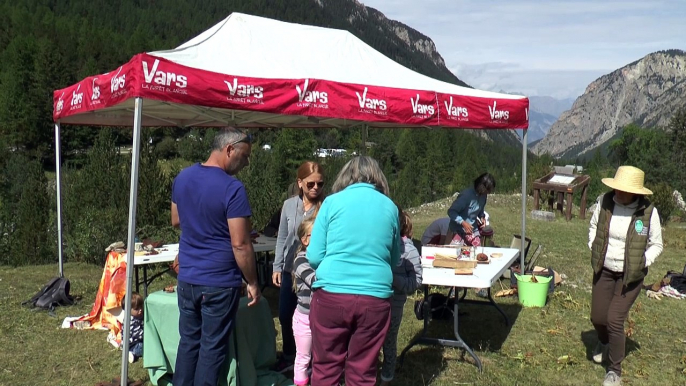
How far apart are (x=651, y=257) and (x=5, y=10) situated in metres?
100

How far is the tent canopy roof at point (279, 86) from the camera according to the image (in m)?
4.02

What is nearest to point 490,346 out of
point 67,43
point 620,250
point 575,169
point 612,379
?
point 612,379

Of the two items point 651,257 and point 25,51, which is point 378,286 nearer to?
point 651,257

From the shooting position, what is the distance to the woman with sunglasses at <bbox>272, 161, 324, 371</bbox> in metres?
3.96

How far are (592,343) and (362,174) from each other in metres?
3.63

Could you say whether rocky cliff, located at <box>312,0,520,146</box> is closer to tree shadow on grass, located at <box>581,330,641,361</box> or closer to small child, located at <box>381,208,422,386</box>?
tree shadow on grass, located at <box>581,330,641,361</box>

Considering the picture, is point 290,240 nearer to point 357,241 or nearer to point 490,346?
point 357,241

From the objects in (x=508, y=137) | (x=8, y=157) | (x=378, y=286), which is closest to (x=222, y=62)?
(x=378, y=286)

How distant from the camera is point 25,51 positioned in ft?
207

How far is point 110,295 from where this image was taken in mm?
5152

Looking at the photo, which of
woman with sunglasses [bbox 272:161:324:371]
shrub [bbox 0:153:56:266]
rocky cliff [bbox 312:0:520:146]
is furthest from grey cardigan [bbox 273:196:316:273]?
rocky cliff [bbox 312:0:520:146]

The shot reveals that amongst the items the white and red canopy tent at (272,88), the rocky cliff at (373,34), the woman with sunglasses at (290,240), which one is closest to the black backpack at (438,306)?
the woman with sunglasses at (290,240)

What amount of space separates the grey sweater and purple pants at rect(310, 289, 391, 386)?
0.50m

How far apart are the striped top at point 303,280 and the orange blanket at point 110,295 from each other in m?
2.45
